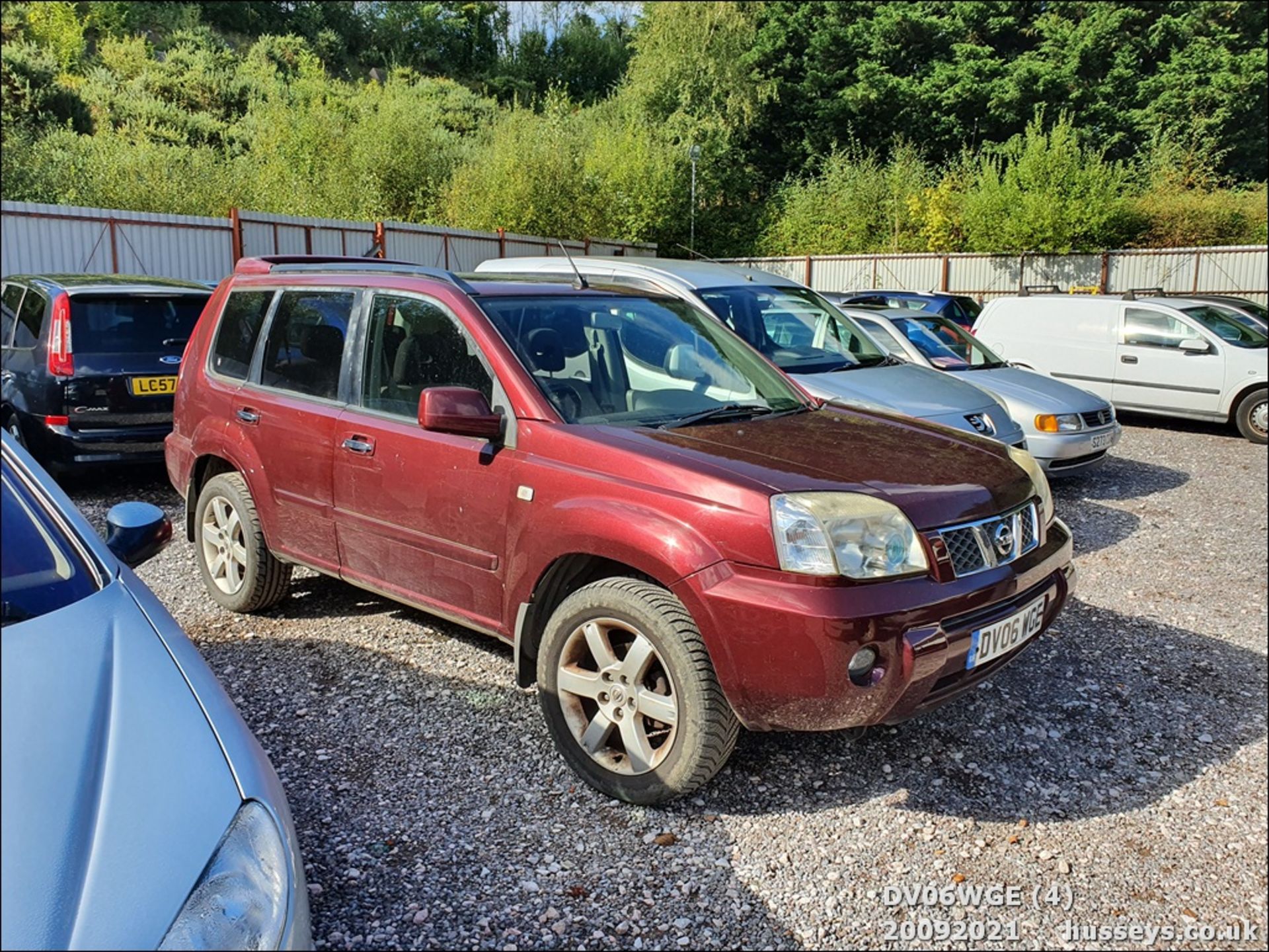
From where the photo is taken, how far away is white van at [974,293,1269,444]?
11.0 m

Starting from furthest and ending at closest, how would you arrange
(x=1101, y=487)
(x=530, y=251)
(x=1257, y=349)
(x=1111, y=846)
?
(x=530, y=251), (x=1257, y=349), (x=1101, y=487), (x=1111, y=846)

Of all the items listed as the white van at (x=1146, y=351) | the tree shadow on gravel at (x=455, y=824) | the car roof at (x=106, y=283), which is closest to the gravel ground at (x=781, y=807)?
the tree shadow on gravel at (x=455, y=824)

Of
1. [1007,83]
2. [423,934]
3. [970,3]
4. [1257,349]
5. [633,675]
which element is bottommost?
A: [423,934]

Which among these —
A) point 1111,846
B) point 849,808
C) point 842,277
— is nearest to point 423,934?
point 849,808

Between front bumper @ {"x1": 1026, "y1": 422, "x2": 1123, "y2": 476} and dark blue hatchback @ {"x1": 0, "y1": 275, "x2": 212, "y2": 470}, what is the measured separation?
6.59 meters

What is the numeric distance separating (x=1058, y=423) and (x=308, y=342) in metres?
6.08

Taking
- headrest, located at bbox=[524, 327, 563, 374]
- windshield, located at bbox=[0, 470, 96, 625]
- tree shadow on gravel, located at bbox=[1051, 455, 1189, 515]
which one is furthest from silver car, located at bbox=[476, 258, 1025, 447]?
windshield, located at bbox=[0, 470, 96, 625]

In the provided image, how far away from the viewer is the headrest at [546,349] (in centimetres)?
367

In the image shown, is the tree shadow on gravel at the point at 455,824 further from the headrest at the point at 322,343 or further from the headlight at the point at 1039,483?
the headlight at the point at 1039,483

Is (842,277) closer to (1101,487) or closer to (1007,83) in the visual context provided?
(1007,83)

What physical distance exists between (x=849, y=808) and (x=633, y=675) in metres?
0.87

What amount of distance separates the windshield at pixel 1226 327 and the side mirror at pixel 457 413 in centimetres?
1074

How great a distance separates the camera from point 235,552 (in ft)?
15.7

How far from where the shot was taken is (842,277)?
1059 inches
